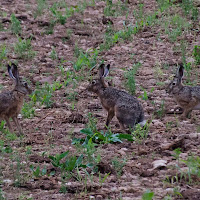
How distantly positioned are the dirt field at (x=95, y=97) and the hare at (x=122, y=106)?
27 centimetres

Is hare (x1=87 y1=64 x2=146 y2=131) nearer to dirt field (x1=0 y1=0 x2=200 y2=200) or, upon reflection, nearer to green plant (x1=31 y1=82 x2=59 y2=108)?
dirt field (x1=0 y1=0 x2=200 y2=200)

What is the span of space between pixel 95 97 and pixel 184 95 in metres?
2.14

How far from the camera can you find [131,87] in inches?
362

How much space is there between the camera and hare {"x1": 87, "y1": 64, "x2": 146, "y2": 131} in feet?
25.2

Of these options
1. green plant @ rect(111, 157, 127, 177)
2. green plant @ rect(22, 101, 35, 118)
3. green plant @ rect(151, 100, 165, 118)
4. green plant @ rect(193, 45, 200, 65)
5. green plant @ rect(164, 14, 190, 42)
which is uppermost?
green plant @ rect(164, 14, 190, 42)

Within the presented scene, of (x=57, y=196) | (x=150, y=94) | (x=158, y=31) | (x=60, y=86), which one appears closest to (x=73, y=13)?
(x=158, y=31)

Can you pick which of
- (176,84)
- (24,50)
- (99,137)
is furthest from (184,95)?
(24,50)

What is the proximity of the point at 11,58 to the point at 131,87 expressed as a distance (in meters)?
3.92

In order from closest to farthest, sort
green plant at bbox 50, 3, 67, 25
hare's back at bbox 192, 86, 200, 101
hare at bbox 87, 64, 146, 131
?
hare at bbox 87, 64, 146, 131
hare's back at bbox 192, 86, 200, 101
green plant at bbox 50, 3, 67, 25

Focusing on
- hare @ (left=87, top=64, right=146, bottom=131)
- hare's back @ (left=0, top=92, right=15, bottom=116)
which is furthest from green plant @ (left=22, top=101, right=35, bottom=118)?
hare @ (left=87, top=64, right=146, bottom=131)

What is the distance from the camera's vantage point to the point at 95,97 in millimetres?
9570

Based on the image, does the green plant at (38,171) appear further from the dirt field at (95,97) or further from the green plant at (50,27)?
the green plant at (50,27)

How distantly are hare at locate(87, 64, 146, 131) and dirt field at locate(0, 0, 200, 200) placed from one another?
27cm

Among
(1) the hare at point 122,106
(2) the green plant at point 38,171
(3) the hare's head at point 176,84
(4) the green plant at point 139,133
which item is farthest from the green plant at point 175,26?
(2) the green plant at point 38,171
